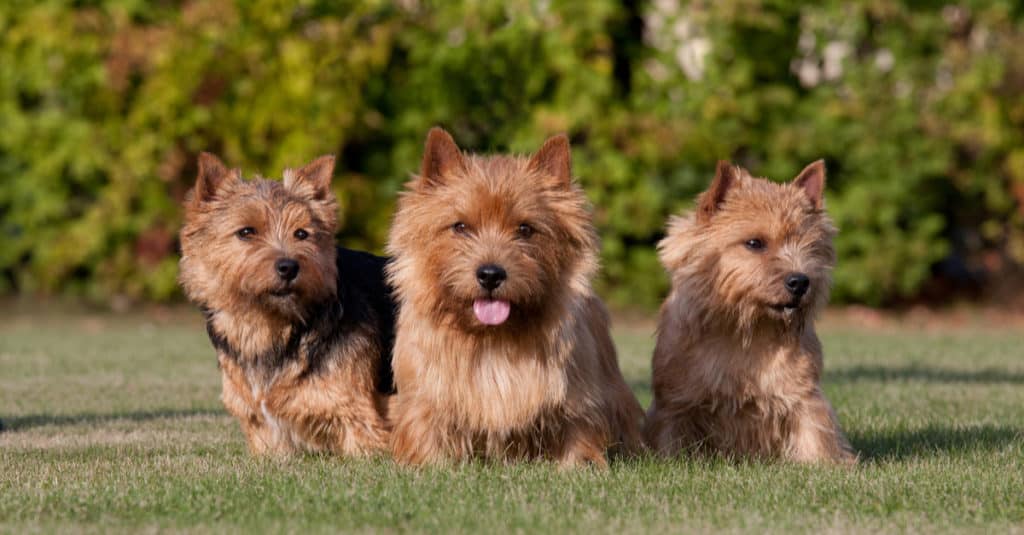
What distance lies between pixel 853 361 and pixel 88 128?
8.07 meters

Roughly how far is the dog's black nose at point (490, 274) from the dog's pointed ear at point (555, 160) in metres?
0.56

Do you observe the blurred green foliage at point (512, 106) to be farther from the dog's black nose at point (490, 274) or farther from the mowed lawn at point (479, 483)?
the dog's black nose at point (490, 274)

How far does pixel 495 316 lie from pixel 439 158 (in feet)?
2.27

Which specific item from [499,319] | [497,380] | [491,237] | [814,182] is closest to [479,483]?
[497,380]

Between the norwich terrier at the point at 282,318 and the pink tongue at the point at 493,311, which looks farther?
the norwich terrier at the point at 282,318

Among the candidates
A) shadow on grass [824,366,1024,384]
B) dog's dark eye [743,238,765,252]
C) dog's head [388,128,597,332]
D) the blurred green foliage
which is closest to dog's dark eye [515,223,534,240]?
dog's head [388,128,597,332]

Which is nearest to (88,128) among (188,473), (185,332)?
(185,332)

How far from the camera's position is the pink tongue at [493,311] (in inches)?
201

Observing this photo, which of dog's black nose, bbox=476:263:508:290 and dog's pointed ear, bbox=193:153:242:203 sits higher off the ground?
dog's pointed ear, bbox=193:153:242:203

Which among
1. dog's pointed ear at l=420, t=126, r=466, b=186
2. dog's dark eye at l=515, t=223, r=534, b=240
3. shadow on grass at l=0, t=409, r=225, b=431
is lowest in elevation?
shadow on grass at l=0, t=409, r=225, b=431

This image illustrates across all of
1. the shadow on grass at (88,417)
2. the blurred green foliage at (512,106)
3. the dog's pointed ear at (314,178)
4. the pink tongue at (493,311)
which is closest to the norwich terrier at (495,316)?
Result: the pink tongue at (493,311)

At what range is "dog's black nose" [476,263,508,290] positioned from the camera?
4996 mm

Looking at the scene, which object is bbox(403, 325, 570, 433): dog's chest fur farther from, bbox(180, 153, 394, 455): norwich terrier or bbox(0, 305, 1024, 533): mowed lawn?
bbox(180, 153, 394, 455): norwich terrier

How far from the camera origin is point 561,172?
5.41 m
